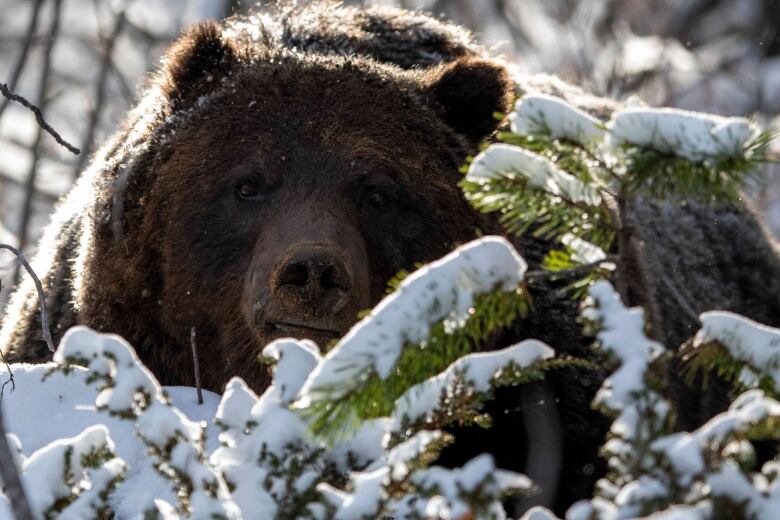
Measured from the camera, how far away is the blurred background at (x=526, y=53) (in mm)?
11234

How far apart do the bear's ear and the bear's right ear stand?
80 centimetres

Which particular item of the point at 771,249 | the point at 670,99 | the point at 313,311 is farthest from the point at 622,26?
the point at 313,311

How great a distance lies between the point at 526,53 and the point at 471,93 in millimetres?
8868

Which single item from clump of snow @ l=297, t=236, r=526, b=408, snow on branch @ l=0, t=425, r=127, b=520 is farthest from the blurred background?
clump of snow @ l=297, t=236, r=526, b=408

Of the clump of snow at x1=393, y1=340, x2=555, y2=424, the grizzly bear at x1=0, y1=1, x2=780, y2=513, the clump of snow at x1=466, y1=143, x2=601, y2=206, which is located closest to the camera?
the clump of snow at x1=393, y1=340, x2=555, y2=424

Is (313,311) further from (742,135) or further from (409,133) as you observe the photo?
(742,135)

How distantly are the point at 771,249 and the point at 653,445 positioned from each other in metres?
6.14

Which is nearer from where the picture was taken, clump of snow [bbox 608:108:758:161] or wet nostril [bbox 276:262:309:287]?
clump of snow [bbox 608:108:758:161]

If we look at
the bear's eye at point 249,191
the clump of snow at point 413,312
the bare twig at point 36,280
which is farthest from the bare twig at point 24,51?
the clump of snow at point 413,312

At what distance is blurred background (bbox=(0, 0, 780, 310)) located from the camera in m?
11.2

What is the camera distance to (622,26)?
1446cm

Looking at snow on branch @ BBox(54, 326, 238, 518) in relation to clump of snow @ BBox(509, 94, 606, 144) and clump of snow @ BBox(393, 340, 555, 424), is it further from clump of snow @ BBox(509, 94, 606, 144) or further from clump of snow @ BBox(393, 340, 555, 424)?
clump of snow @ BBox(509, 94, 606, 144)

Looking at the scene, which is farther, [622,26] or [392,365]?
[622,26]

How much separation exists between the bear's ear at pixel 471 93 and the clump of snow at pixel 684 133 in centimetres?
278
